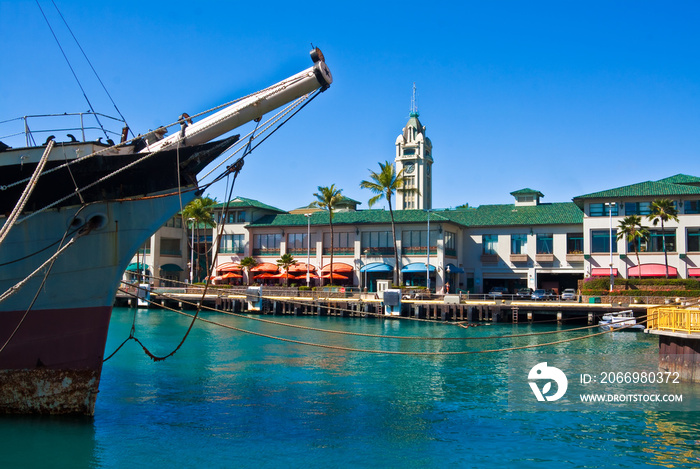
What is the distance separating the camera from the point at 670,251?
54844 mm

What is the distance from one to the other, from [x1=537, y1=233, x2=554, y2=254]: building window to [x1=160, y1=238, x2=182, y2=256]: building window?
137ft

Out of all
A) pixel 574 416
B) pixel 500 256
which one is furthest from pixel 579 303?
pixel 574 416

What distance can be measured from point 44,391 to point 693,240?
54.2 metres

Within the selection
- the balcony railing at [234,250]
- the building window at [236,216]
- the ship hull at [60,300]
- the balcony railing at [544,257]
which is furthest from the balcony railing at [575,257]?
the ship hull at [60,300]

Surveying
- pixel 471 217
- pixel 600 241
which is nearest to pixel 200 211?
pixel 471 217

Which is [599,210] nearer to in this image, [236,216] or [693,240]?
[693,240]

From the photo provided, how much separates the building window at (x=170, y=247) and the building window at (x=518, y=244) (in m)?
39.2

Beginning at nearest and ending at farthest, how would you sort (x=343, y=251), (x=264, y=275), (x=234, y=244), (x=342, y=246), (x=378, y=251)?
(x=378, y=251), (x=264, y=275), (x=343, y=251), (x=342, y=246), (x=234, y=244)

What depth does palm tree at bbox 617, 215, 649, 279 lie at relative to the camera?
53531 mm

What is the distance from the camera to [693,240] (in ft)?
178

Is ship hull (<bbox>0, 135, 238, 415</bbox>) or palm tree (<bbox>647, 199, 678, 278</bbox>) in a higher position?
palm tree (<bbox>647, 199, 678, 278</bbox>)

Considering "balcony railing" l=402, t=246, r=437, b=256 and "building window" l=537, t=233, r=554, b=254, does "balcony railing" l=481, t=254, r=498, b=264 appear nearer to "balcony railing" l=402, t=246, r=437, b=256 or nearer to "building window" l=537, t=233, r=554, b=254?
"building window" l=537, t=233, r=554, b=254

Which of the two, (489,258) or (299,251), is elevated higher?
(299,251)

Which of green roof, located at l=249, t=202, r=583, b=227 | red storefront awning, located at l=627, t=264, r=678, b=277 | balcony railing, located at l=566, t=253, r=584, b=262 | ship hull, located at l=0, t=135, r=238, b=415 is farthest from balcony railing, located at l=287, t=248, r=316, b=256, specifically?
ship hull, located at l=0, t=135, r=238, b=415
